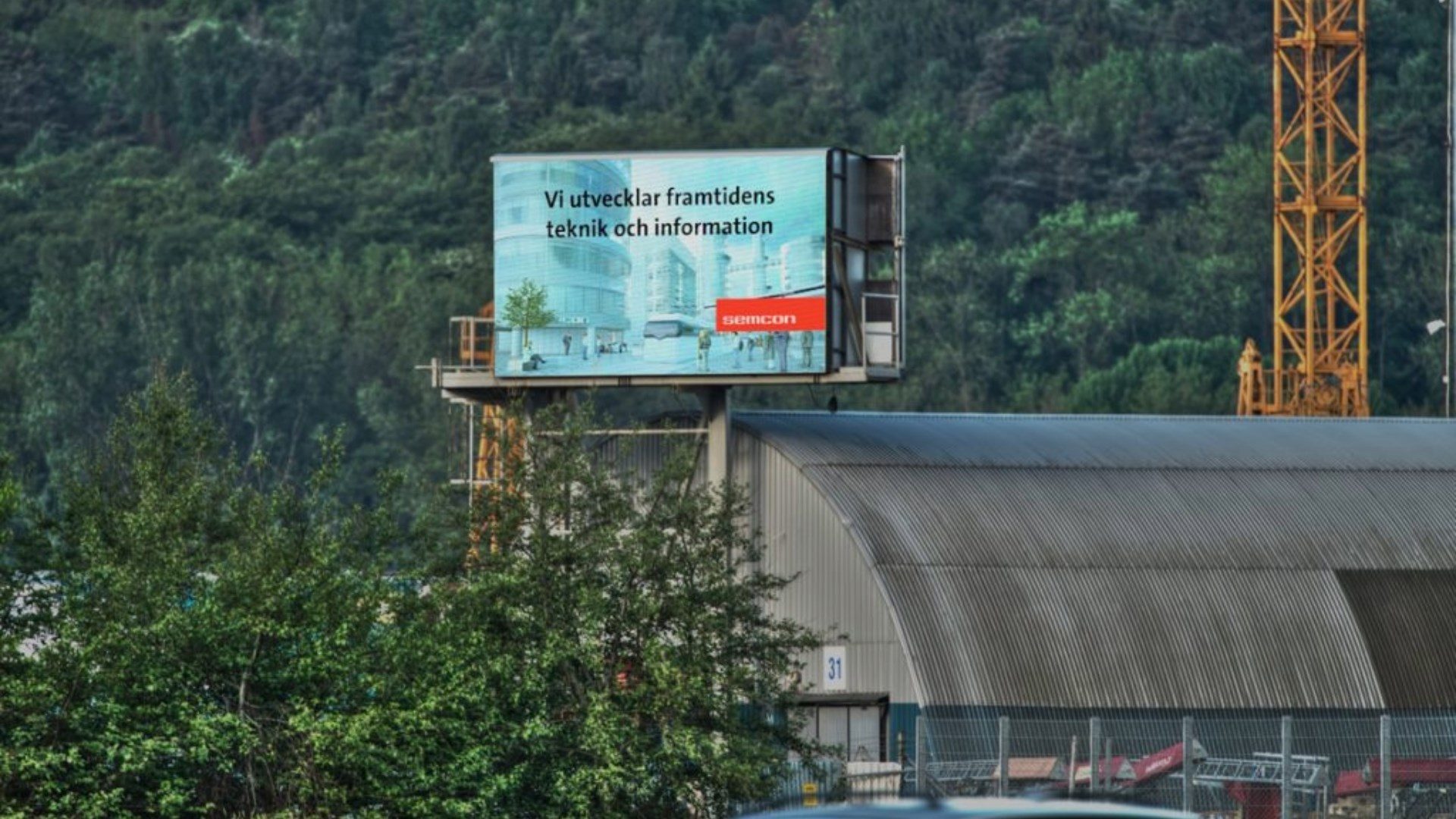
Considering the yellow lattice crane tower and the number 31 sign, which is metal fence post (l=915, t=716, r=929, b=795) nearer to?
the number 31 sign

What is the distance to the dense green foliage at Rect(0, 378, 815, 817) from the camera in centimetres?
3597

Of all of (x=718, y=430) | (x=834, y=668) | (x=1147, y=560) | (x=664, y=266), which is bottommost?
(x=834, y=668)

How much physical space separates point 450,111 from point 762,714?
414 ft

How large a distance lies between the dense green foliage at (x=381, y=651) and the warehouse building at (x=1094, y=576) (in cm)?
1039

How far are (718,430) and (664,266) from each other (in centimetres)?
300

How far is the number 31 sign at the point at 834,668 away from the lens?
170ft

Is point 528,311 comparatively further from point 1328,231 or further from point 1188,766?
point 1328,231

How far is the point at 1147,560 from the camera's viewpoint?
53000 millimetres

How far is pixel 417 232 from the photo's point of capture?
15625 centimetres

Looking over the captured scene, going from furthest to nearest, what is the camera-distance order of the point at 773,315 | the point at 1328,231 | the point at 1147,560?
the point at 1328,231
the point at 773,315
the point at 1147,560

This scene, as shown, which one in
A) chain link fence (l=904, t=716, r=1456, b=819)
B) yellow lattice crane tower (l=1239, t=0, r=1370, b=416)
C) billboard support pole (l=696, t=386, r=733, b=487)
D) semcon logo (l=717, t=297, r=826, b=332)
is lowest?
chain link fence (l=904, t=716, r=1456, b=819)

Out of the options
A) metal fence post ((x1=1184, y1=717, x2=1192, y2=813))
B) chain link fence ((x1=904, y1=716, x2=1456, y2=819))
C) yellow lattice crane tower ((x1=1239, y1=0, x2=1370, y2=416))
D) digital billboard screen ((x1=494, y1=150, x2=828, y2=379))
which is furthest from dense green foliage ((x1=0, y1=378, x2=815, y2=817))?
yellow lattice crane tower ((x1=1239, y1=0, x2=1370, y2=416))

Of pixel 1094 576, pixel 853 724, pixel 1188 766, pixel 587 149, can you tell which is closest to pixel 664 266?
pixel 853 724

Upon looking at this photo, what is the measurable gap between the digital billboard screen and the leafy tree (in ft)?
0.06
